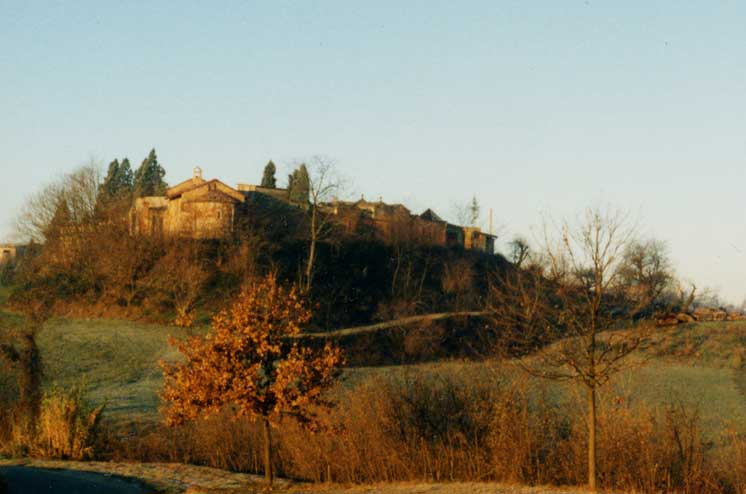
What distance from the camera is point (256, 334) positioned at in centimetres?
1461

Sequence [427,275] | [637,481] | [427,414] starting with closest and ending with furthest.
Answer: [637,481]
[427,414]
[427,275]

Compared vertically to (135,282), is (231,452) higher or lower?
lower

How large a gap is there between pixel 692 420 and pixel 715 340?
1682 inches

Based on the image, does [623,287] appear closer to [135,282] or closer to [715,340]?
[715,340]

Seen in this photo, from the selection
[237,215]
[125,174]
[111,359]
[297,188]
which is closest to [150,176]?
[125,174]

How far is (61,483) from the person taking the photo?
1500 cm

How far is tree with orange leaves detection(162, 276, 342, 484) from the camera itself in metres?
14.4

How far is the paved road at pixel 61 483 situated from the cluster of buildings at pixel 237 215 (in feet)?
175

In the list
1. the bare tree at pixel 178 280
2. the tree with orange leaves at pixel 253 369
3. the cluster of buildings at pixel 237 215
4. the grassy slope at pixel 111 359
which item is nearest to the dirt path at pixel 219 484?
the tree with orange leaves at pixel 253 369

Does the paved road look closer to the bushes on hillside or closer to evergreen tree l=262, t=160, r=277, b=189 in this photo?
the bushes on hillside

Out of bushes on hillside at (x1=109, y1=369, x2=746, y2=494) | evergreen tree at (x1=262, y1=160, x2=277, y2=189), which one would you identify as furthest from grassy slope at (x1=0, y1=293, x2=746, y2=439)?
evergreen tree at (x1=262, y1=160, x2=277, y2=189)

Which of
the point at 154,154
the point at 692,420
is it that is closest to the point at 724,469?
the point at 692,420

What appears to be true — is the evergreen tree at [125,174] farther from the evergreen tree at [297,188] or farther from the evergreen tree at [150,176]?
the evergreen tree at [297,188]

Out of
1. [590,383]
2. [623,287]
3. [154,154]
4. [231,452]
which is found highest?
[154,154]
